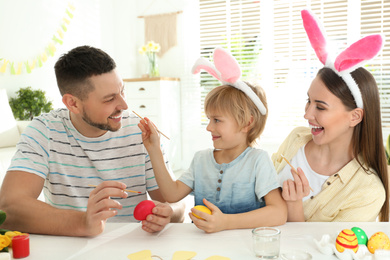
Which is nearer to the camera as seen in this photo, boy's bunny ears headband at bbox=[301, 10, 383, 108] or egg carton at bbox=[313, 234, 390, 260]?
egg carton at bbox=[313, 234, 390, 260]

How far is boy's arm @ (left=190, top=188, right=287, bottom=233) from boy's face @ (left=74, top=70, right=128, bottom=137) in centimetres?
64

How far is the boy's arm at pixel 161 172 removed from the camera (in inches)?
57.0

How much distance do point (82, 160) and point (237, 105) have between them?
686 mm

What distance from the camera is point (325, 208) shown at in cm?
149

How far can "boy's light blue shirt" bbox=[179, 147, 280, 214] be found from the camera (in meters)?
1.35

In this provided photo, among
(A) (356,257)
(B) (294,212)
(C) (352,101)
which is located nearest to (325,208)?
(B) (294,212)

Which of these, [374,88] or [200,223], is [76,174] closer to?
[200,223]

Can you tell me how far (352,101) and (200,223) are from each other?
31.9 inches

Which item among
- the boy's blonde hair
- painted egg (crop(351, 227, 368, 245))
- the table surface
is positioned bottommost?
the table surface

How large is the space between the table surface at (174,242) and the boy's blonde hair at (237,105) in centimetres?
42

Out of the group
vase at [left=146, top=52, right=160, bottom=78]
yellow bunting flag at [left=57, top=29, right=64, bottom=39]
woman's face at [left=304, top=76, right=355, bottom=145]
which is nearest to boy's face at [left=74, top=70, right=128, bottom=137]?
woman's face at [left=304, top=76, right=355, bottom=145]

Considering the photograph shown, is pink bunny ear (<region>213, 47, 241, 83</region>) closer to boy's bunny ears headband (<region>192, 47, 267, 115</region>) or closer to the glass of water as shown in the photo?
boy's bunny ears headband (<region>192, 47, 267, 115</region>)

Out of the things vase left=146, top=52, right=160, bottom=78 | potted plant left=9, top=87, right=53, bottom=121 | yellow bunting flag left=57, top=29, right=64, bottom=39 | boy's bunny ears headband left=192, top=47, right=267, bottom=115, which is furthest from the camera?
vase left=146, top=52, right=160, bottom=78

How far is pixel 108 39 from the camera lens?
5.86 metres
